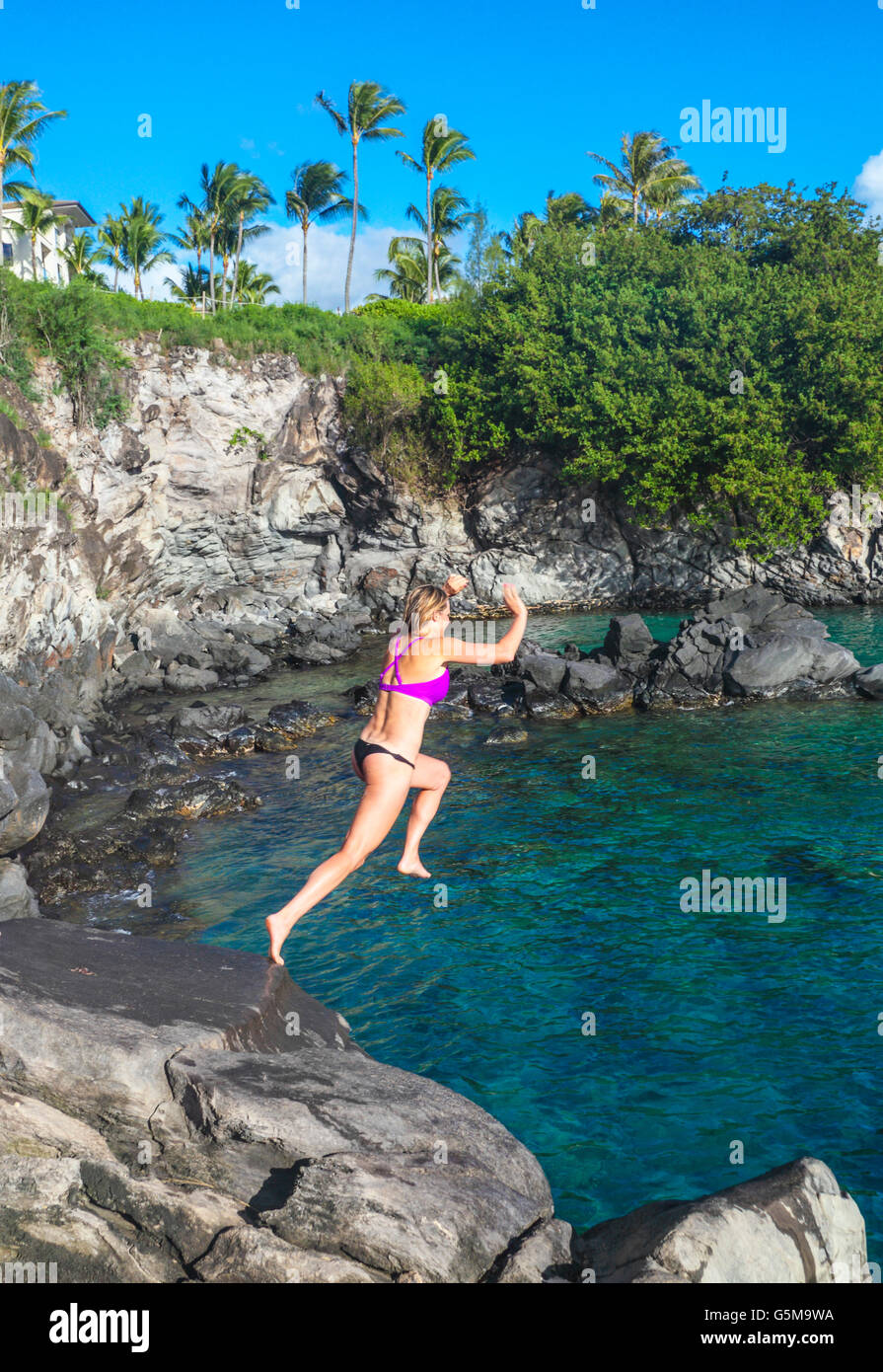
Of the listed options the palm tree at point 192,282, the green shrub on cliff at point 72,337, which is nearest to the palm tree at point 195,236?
the palm tree at point 192,282

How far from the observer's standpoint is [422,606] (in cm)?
608

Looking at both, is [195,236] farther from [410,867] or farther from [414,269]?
[410,867]

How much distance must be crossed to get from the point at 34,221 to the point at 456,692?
4316cm

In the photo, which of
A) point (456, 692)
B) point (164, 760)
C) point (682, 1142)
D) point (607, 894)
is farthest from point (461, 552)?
point (682, 1142)

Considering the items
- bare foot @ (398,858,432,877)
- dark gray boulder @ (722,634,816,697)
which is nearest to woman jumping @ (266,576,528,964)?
bare foot @ (398,858,432,877)

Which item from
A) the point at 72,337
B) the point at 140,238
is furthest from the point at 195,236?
the point at 72,337

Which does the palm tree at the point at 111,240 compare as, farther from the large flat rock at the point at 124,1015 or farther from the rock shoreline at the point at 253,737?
the large flat rock at the point at 124,1015

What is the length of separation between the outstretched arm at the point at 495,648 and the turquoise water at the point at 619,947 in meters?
3.41

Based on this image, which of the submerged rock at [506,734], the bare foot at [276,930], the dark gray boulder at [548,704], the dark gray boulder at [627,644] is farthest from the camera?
the dark gray boulder at [627,644]

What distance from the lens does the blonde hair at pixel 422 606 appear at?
605 centimetres

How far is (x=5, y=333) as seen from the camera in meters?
25.6

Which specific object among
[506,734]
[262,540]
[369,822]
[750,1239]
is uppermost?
[262,540]

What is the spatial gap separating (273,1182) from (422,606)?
3.46 m
